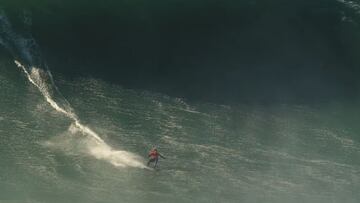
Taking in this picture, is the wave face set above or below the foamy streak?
above

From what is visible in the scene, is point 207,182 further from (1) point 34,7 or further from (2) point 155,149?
(1) point 34,7

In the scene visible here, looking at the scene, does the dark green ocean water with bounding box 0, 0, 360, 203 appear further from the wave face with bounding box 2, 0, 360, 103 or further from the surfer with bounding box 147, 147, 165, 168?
the surfer with bounding box 147, 147, 165, 168

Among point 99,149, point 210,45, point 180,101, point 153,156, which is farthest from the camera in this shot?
point 210,45

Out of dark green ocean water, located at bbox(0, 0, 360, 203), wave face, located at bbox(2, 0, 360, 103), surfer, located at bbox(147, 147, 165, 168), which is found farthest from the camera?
wave face, located at bbox(2, 0, 360, 103)

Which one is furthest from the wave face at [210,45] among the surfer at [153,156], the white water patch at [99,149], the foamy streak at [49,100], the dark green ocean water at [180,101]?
the surfer at [153,156]

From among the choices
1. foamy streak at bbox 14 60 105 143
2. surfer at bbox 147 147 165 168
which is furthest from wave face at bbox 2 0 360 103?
surfer at bbox 147 147 165 168

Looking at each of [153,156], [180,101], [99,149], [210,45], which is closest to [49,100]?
[99,149]

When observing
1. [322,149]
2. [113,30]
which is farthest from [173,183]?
[113,30]

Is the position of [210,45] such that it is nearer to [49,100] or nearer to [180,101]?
[180,101]
